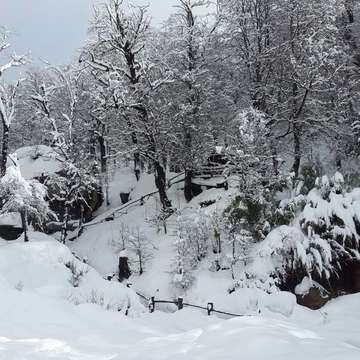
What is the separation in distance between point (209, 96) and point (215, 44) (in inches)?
108

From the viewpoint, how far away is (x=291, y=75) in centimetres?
2041

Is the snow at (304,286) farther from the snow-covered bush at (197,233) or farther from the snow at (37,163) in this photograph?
the snow at (37,163)

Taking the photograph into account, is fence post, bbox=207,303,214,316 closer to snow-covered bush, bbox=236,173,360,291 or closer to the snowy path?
snow-covered bush, bbox=236,173,360,291

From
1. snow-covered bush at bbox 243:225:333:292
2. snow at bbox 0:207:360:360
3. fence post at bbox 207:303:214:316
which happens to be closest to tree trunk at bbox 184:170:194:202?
snow at bbox 0:207:360:360

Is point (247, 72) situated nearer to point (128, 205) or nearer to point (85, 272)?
point (128, 205)

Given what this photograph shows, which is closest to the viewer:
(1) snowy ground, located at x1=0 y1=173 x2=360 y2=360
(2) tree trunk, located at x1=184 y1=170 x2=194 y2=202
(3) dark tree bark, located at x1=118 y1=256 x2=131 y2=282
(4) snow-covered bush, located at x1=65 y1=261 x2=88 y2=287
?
(1) snowy ground, located at x1=0 y1=173 x2=360 y2=360

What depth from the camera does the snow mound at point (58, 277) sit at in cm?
1172

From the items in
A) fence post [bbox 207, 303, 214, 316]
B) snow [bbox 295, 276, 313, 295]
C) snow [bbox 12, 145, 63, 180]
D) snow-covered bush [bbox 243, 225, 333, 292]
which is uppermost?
snow [bbox 12, 145, 63, 180]

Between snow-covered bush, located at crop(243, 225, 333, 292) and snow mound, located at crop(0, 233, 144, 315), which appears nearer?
snow mound, located at crop(0, 233, 144, 315)

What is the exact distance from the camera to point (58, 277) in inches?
504

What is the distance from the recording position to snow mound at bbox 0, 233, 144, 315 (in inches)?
461

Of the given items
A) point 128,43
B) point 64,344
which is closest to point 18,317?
point 64,344

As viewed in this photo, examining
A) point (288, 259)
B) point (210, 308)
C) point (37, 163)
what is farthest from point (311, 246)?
point (37, 163)

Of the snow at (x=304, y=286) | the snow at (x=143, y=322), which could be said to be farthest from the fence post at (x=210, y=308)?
the snow at (x=304, y=286)
